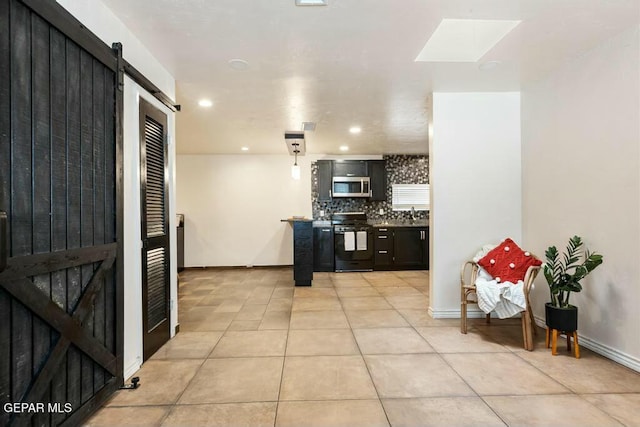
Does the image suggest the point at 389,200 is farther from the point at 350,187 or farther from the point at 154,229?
the point at 154,229

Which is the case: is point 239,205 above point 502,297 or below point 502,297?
above

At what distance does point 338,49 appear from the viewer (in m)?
2.39

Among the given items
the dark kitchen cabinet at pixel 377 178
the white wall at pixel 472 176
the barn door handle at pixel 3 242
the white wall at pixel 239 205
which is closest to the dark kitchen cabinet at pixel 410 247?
the dark kitchen cabinet at pixel 377 178

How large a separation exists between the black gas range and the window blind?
3.31ft

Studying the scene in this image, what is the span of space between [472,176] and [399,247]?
9.73 ft

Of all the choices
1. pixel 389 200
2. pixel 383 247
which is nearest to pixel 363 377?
pixel 383 247

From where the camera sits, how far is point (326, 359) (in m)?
2.41

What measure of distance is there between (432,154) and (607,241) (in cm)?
164

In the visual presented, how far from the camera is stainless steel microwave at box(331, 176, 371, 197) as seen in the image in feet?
20.7

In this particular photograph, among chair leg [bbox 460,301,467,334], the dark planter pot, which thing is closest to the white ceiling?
the dark planter pot

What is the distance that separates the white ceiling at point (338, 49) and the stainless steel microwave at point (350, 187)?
2273 mm

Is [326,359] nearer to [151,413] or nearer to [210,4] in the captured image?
[151,413]

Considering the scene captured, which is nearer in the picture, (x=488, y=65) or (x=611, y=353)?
(x=611, y=353)

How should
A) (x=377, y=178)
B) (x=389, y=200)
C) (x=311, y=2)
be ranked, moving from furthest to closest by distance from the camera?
(x=389, y=200) → (x=377, y=178) → (x=311, y=2)
